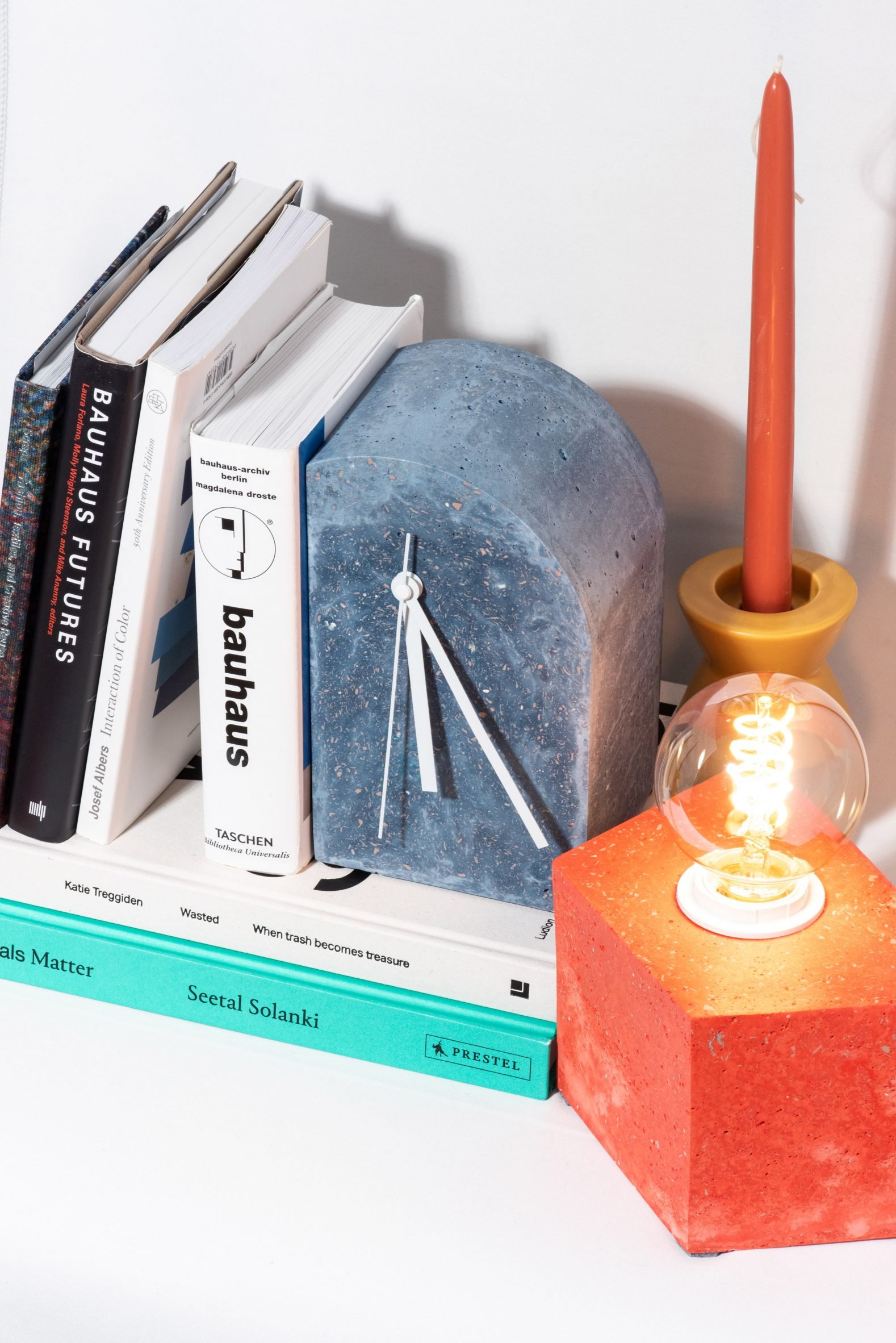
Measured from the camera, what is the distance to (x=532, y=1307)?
0.57m

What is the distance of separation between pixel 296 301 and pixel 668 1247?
0.50 m

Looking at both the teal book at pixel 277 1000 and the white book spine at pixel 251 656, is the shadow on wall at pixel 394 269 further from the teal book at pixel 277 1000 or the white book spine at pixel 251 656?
the teal book at pixel 277 1000

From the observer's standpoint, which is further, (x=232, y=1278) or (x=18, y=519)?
(x=18, y=519)

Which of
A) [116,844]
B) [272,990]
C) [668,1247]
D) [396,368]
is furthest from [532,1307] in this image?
[396,368]

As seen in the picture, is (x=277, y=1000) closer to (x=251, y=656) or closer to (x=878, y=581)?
(x=251, y=656)

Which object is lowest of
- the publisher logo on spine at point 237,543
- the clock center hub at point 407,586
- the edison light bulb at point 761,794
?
the edison light bulb at point 761,794

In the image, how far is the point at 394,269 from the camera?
82cm

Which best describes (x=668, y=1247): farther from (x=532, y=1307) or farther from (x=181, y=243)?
(x=181, y=243)

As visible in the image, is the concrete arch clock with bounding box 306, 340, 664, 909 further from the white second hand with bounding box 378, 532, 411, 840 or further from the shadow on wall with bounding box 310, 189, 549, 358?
the shadow on wall with bounding box 310, 189, 549, 358

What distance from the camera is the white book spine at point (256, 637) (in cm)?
63

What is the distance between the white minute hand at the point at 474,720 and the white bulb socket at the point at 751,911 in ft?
0.29

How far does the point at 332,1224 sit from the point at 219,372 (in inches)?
15.9

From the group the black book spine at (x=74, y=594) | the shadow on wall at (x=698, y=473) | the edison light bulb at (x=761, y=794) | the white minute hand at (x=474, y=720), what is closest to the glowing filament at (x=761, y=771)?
the edison light bulb at (x=761, y=794)

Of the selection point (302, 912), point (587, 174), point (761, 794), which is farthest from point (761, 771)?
point (587, 174)
